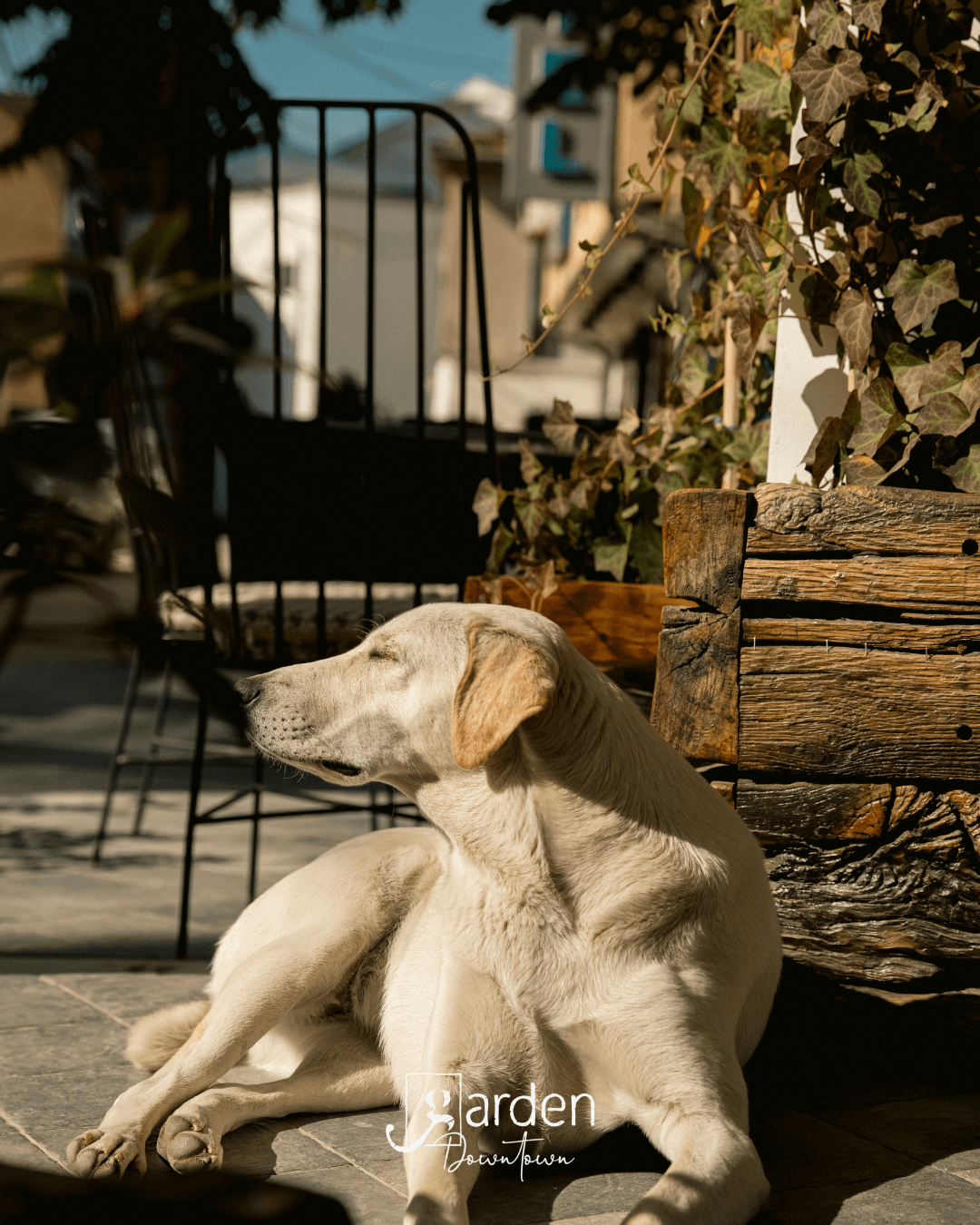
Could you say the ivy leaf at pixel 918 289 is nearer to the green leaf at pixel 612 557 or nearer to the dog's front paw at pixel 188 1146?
the green leaf at pixel 612 557

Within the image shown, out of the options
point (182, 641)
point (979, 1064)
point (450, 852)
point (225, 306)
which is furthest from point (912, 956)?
point (225, 306)

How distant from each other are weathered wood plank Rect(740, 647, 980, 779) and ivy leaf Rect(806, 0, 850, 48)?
1.26m

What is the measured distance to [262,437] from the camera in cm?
340

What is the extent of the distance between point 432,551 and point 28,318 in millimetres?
3083

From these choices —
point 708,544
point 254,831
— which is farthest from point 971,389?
point 254,831

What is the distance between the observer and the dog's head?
187 cm

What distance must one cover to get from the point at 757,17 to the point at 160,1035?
8.72ft

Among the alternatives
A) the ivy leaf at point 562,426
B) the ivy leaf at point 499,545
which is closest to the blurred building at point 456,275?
the ivy leaf at point 562,426

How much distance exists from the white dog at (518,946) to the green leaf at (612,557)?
3.56ft

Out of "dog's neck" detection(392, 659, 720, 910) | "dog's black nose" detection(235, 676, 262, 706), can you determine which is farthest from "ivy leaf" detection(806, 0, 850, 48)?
"dog's black nose" detection(235, 676, 262, 706)

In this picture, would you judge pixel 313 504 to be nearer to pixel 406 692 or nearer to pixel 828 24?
pixel 406 692

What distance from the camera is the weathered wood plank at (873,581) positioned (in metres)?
2.24

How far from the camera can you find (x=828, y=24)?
2402mm

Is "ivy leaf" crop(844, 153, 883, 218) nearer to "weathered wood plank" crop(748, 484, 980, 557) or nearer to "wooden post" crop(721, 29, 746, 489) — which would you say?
"wooden post" crop(721, 29, 746, 489)
